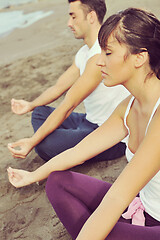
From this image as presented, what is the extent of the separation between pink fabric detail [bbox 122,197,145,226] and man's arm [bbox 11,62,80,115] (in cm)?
147

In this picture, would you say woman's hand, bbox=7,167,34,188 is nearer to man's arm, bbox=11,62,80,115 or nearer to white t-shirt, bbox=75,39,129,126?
white t-shirt, bbox=75,39,129,126

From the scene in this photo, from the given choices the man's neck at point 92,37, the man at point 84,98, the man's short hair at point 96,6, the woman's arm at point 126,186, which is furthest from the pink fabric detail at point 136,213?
the man's short hair at point 96,6

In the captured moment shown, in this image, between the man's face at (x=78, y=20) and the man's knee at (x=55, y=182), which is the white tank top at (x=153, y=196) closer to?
the man's knee at (x=55, y=182)

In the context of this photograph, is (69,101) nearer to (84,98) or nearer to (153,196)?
(84,98)

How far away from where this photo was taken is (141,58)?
1.43 meters

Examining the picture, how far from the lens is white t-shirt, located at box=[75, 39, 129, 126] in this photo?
99.3 inches

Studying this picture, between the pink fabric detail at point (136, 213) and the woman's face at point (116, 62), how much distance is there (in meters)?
0.52

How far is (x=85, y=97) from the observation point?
253 centimetres

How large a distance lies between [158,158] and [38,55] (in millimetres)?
4165

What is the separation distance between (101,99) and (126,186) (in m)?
1.27

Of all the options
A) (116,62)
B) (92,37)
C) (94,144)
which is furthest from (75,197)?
(92,37)

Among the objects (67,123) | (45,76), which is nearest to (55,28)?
(45,76)

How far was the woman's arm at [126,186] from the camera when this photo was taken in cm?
132

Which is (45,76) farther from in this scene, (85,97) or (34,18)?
(34,18)
